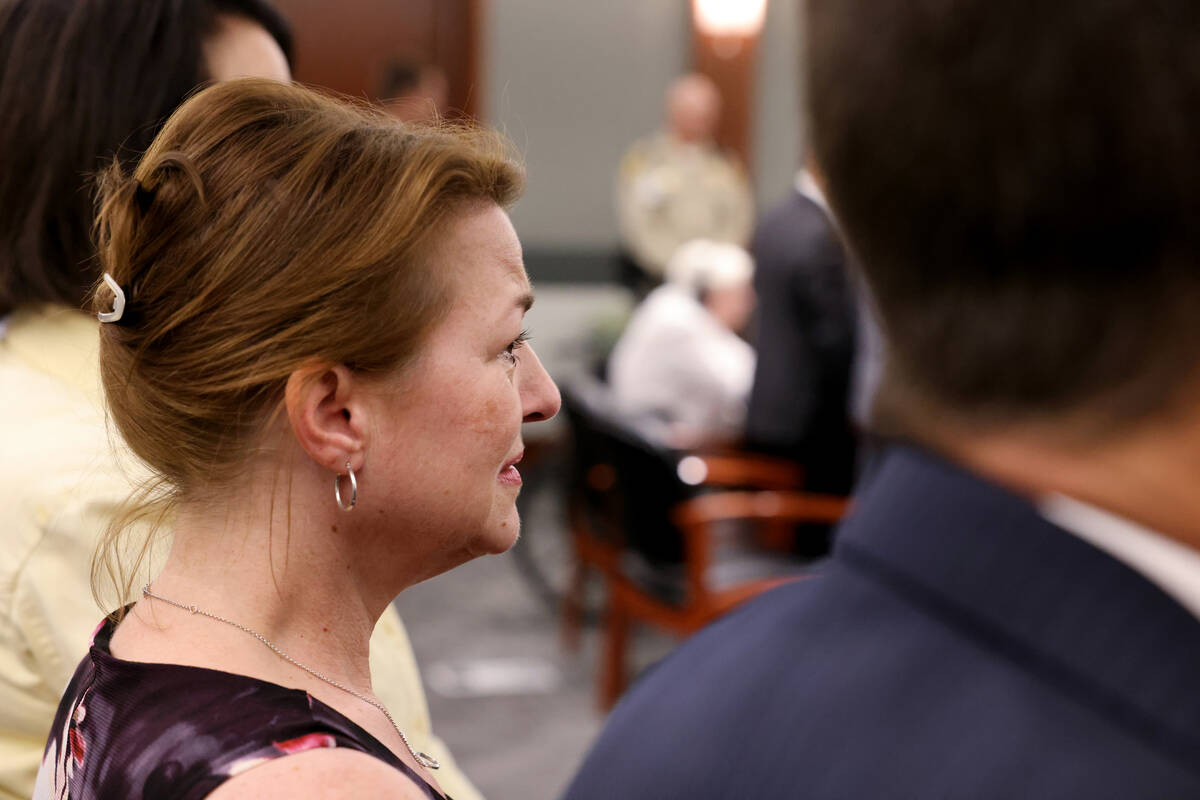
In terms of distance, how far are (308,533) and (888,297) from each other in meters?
0.54

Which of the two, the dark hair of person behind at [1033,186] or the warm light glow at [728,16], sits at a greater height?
the dark hair of person behind at [1033,186]

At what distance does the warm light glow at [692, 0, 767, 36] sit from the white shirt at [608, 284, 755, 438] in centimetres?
267

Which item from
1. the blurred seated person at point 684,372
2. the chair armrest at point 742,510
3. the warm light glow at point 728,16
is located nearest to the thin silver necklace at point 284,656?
the chair armrest at point 742,510

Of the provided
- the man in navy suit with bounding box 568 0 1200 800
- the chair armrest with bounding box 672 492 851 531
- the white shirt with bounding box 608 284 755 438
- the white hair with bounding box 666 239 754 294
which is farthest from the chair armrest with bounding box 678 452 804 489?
the man in navy suit with bounding box 568 0 1200 800

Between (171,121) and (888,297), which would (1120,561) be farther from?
(171,121)

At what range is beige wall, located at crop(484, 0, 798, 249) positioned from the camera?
250 inches

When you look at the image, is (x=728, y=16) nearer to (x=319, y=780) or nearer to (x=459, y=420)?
(x=459, y=420)

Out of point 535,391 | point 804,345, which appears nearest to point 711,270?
point 804,345

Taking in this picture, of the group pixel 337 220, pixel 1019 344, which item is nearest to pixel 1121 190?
pixel 1019 344

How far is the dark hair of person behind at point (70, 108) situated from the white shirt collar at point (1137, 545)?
3.51 feet

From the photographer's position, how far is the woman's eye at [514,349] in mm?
1001

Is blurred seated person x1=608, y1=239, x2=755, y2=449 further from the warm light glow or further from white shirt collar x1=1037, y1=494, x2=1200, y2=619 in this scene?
white shirt collar x1=1037, y1=494, x2=1200, y2=619

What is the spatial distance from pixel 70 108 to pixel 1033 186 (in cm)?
112

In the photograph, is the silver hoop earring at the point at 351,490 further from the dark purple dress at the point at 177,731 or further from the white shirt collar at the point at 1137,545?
the white shirt collar at the point at 1137,545
